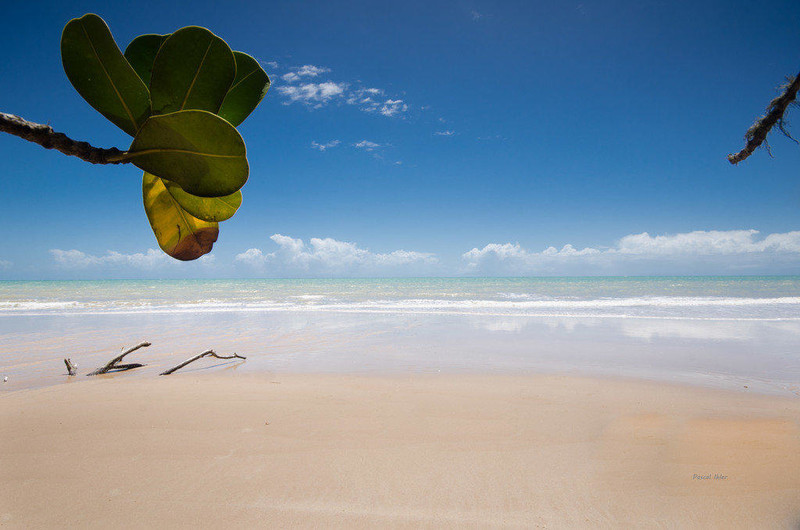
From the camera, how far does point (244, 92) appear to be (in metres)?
0.43

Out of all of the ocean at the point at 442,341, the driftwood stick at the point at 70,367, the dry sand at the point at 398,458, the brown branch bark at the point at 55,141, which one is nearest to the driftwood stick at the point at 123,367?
the ocean at the point at 442,341

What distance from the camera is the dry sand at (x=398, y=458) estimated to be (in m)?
2.38

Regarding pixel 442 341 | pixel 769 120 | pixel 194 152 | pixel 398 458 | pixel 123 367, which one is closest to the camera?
pixel 194 152

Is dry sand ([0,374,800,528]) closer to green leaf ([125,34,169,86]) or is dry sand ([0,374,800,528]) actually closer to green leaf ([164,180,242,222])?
green leaf ([164,180,242,222])

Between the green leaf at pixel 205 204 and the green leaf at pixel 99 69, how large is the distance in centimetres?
10

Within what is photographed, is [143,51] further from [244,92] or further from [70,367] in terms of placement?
[70,367]

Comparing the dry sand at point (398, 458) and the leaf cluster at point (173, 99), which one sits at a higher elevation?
the leaf cluster at point (173, 99)

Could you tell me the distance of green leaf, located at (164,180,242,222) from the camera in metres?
0.44

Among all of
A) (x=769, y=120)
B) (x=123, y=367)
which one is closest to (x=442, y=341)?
(x=123, y=367)

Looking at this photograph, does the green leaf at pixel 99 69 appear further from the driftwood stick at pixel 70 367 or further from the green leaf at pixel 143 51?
the driftwood stick at pixel 70 367

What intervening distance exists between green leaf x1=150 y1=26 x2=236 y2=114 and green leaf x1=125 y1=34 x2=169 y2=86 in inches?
4.3

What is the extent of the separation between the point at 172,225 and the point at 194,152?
0.67ft

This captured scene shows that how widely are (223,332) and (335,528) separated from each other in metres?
7.90

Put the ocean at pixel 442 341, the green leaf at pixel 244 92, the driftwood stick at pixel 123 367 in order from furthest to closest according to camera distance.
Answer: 1. the ocean at pixel 442 341
2. the driftwood stick at pixel 123 367
3. the green leaf at pixel 244 92
